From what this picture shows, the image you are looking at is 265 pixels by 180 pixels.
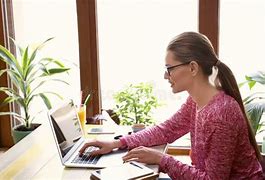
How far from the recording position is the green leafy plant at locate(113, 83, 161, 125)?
271cm

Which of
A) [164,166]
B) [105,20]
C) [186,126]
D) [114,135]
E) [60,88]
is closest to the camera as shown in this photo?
[164,166]

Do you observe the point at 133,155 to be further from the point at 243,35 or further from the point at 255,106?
the point at 243,35

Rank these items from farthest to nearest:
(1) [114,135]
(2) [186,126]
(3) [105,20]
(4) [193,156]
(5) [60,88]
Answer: (5) [60,88], (3) [105,20], (1) [114,135], (2) [186,126], (4) [193,156]

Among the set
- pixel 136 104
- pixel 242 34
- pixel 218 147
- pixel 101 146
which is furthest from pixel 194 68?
pixel 242 34

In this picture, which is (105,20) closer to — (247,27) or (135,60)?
(135,60)

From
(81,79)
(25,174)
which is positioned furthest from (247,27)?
(25,174)

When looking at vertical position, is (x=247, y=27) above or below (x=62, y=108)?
above

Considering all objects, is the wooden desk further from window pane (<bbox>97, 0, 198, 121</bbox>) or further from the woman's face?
window pane (<bbox>97, 0, 198, 121</bbox>)

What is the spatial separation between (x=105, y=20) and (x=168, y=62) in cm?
160

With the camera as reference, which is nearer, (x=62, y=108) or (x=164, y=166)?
(x=164, y=166)

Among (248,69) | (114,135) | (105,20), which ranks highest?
(105,20)

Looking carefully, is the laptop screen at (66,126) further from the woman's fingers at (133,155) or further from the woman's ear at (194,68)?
the woman's ear at (194,68)

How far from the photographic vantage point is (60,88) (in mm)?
3299

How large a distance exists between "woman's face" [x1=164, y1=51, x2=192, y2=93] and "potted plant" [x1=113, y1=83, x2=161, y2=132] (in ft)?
3.67
